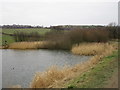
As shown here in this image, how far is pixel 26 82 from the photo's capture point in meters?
10.2

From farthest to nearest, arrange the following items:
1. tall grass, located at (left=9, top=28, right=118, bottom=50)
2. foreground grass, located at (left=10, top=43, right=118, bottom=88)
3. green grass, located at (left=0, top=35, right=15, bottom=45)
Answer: green grass, located at (left=0, top=35, right=15, bottom=45)
tall grass, located at (left=9, top=28, right=118, bottom=50)
foreground grass, located at (left=10, top=43, right=118, bottom=88)

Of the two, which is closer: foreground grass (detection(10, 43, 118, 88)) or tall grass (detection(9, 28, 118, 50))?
foreground grass (detection(10, 43, 118, 88))

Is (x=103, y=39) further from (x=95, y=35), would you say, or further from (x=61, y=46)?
(x=61, y=46)

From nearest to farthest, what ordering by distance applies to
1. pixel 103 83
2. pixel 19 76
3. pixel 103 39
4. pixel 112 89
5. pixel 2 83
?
1. pixel 112 89
2. pixel 103 83
3. pixel 2 83
4. pixel 19 76
5. pixel 103 39

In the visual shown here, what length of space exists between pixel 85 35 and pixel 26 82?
17076 millimetres

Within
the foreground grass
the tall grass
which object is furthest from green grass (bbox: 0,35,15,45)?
the foreground grass

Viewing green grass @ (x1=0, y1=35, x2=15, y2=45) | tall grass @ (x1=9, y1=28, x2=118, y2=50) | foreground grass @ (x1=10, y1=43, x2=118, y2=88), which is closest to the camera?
foreground grass @ (x1=10, y1=43, x2=118, y2=88)

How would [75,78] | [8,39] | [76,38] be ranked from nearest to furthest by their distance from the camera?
[75,78] < [76,38] < [8,39]

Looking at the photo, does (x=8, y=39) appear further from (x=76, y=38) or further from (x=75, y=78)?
(x=75, y=78)

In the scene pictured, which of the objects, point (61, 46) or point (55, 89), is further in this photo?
point (61, 46)

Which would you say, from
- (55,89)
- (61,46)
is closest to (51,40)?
(61,46)

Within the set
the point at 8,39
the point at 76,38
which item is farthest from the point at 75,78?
the point at 8,39

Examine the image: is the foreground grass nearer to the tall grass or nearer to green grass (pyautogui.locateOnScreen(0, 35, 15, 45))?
the tall grass

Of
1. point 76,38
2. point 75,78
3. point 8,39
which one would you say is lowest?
point 75,78
